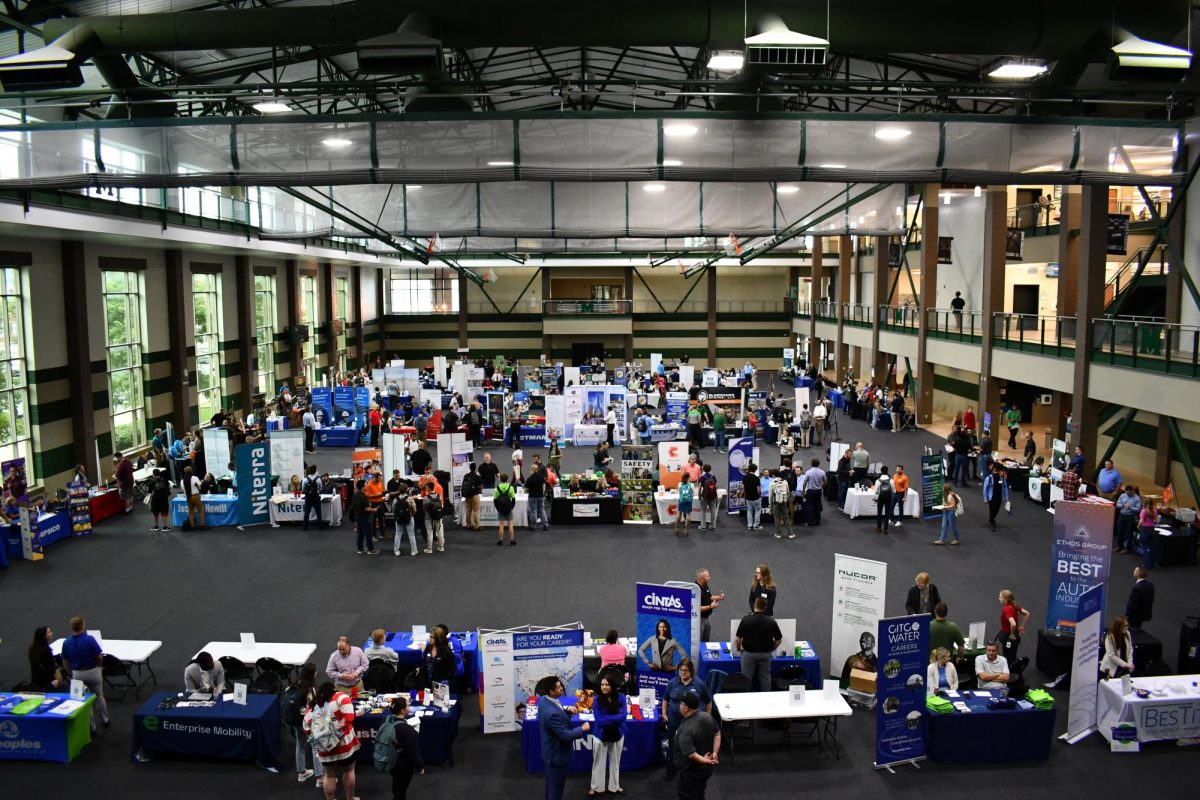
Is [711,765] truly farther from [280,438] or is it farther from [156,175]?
[280,438]

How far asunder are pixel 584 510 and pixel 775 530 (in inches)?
151

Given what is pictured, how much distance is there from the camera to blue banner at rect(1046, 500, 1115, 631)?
10.9m

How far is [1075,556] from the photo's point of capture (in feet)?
36.6

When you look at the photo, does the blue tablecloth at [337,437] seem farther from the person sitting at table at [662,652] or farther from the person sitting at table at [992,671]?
the person sitting at table at [992,671]

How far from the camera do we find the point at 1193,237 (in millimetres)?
18141

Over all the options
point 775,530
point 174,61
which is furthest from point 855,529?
point 174,61

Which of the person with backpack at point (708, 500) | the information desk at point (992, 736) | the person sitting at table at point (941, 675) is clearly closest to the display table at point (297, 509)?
the person with backpack at point (708, 500)

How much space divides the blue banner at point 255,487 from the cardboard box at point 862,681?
495 inches

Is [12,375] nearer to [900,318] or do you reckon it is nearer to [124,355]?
[124,355]

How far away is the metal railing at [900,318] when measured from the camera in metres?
31.2

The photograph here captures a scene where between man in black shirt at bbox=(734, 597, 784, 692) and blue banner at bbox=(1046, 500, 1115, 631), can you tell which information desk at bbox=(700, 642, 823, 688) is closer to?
man in black shirt at bbox=(734, 597, 784, 692)

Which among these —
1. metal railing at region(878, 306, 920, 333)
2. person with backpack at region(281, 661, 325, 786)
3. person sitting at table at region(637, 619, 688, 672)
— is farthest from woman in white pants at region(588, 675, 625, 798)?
metal railing at region(878, 306, 920, 333)

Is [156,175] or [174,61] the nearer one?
[156,175]

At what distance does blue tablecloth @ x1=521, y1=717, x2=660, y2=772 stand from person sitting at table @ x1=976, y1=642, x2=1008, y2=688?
3.75 meters
